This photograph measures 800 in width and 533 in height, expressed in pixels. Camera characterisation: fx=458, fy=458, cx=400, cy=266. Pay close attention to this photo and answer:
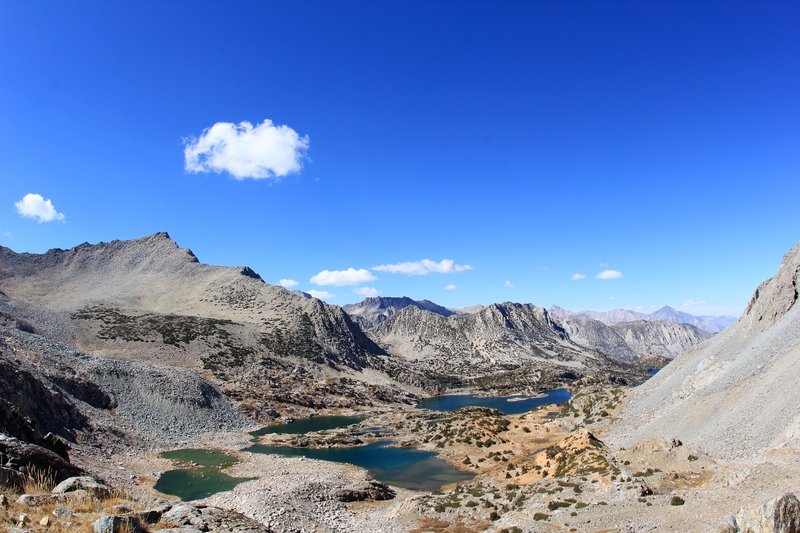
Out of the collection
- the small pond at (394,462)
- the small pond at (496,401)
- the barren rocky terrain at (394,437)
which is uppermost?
the barren rocky terrain at (394,437)

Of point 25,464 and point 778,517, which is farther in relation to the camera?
point 778,517

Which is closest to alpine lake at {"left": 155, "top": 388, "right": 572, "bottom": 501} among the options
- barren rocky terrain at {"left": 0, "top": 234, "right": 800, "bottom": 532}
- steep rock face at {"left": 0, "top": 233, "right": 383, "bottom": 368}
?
barren rocky terrain at {"left": 0, "top": 234, "right": 800, "bottom": 532}

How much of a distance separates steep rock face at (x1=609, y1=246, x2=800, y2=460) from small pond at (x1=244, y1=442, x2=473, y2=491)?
2138cm

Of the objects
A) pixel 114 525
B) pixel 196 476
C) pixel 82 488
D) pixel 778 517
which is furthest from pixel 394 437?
pixel 114 525

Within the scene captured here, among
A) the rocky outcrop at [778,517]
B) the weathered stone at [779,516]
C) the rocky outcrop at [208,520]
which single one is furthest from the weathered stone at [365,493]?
the weathered stone at [779,516]

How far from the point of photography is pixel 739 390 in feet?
141

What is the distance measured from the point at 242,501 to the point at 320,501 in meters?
6.70

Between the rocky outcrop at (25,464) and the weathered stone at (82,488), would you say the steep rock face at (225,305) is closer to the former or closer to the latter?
the rocky outcrop at (25,464)

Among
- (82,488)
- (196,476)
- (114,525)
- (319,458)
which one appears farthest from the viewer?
(319,458)

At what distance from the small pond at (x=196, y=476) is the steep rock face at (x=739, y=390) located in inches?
1747

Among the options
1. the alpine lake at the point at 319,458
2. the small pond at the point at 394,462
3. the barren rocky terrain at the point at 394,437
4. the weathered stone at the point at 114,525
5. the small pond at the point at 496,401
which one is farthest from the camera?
the small pond at the point at 496,401

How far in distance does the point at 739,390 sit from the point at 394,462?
42679 millimetres

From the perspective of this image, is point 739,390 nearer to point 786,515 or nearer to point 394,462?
point 786,515

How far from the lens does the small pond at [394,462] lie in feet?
181
